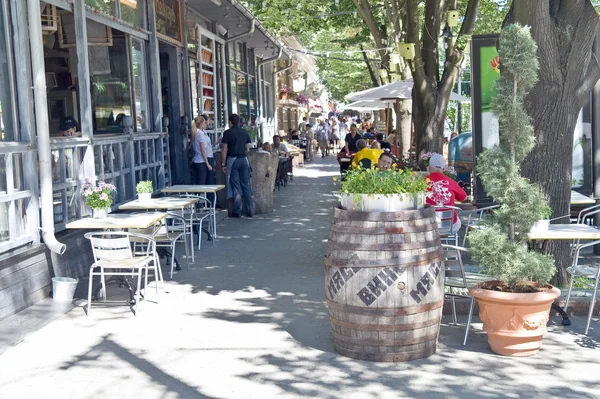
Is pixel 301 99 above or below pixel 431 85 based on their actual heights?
above

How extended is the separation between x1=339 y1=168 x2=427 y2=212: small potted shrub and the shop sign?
325 inches

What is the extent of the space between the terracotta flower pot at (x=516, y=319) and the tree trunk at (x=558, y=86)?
1780 millimetres

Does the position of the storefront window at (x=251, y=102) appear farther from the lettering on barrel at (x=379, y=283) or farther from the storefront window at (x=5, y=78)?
the lettering on barrel at (x=379, y=283)

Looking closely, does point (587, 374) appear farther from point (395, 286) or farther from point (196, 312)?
point (196, 312)

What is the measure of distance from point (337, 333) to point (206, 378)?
1.01 metres

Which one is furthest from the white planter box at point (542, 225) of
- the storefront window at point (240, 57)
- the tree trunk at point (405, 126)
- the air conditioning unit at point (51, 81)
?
the storefront window at point (240, 57)

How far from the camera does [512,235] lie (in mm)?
6223

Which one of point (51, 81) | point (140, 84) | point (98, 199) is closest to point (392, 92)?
point (140, 84)

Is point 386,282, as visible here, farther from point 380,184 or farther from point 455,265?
point 455,265

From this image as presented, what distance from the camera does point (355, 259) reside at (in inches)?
218

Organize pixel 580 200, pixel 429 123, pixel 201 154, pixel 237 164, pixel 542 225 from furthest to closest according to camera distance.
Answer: pixel 429 123 → pixel 237 164 → pixel 201 154 → pixel 580 200 → pixel 542 225

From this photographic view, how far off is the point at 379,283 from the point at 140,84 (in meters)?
8.01

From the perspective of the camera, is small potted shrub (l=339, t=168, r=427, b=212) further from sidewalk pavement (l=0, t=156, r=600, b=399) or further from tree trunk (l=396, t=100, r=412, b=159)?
tree trunk (l=396, t=100, r=412, b=159)

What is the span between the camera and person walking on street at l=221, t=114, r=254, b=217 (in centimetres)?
1373
